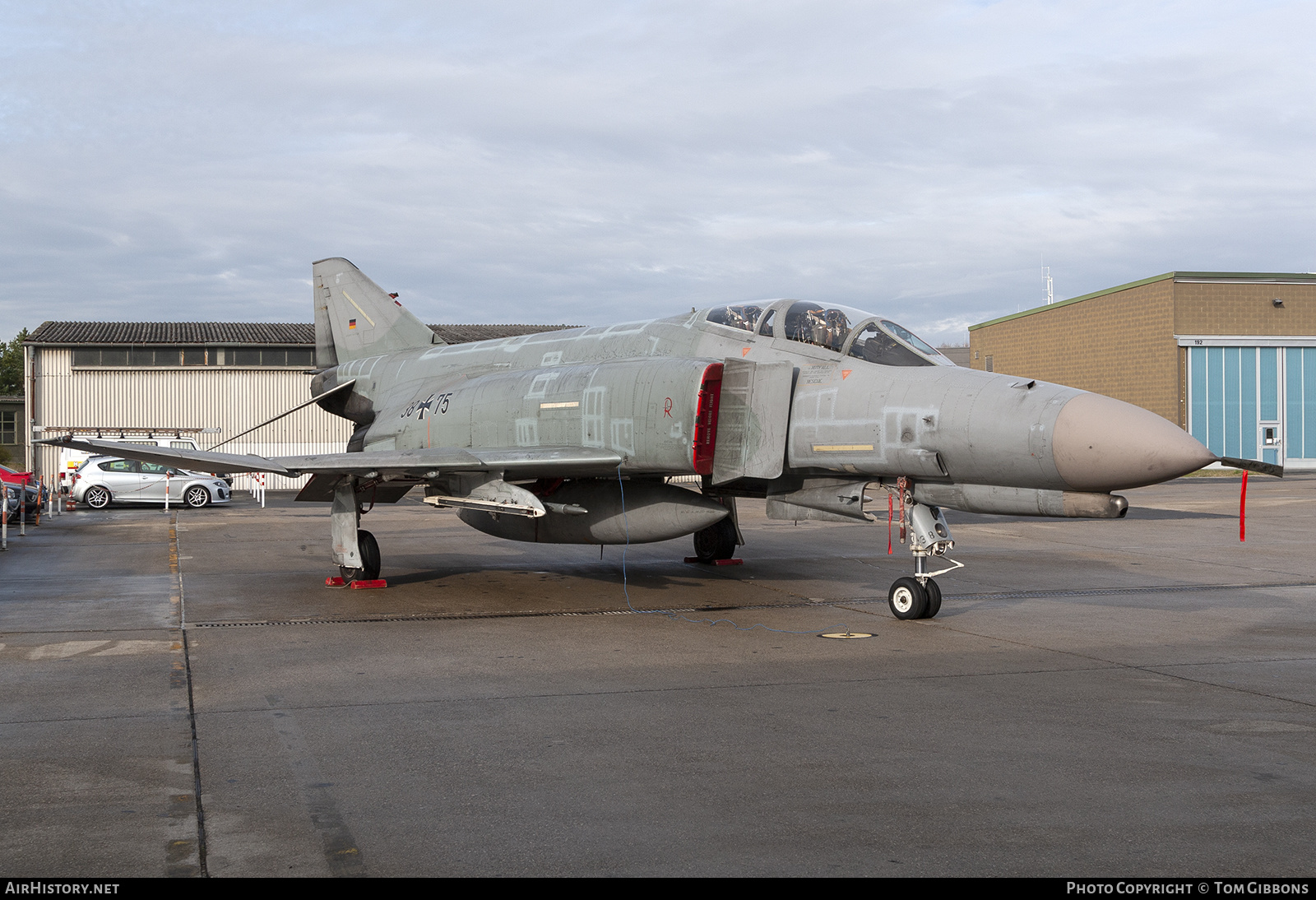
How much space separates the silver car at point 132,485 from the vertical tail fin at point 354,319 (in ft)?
52.1

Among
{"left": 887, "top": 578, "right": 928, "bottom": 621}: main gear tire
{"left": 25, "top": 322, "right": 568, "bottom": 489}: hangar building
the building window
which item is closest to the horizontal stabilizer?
{"left": 887, "top": 578, "right": 928, "bottom": 621}: main gear tire

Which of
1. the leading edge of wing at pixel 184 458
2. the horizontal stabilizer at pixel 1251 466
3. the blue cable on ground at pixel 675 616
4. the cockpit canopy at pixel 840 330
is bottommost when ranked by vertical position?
the blue cable on ground at pixel 675 616

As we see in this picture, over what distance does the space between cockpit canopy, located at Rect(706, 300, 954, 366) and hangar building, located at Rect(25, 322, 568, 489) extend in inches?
1198

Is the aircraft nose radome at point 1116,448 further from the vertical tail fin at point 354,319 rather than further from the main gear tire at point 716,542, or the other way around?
the vertical tail fin at point 354,319

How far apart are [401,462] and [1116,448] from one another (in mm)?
6632

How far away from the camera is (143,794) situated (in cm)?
449

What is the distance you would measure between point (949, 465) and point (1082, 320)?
45074mm

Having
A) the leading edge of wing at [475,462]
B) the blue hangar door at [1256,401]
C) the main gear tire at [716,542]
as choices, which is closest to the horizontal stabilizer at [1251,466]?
the leading edge of wing at [475,462]

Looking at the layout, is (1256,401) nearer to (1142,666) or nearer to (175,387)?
(1142,666)

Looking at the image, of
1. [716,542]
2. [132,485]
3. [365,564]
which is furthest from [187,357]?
[716,542]

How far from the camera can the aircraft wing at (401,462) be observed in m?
10.4

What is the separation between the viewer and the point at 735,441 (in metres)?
10.2
